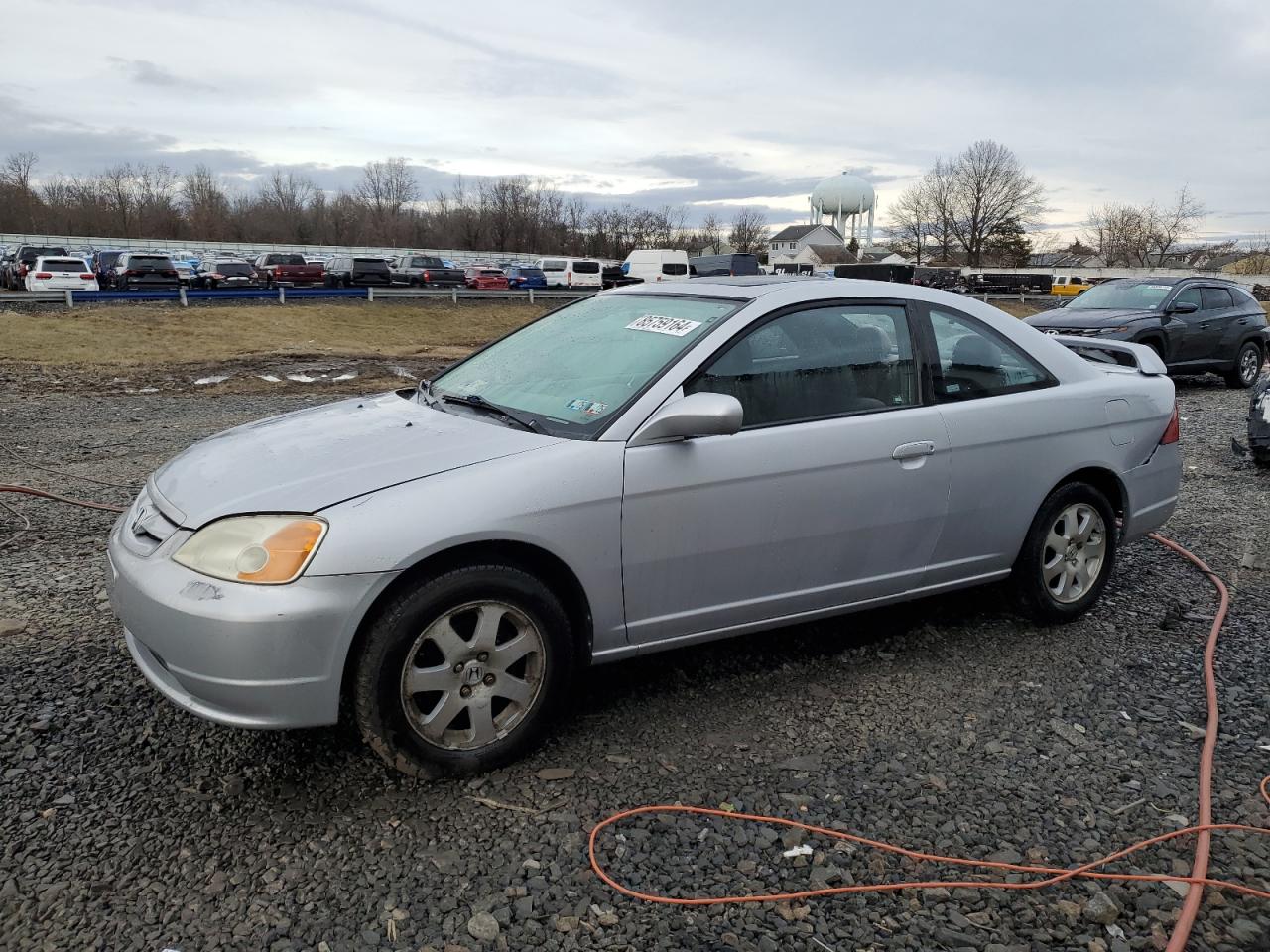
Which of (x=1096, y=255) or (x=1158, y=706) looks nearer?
(x=1158, y=706)

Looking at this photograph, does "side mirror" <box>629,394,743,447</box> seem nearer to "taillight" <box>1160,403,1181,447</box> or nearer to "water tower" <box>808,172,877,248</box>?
"taillight" <box>1160,403,1181,447</box>

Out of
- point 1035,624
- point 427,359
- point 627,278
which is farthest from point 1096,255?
point 1035,624

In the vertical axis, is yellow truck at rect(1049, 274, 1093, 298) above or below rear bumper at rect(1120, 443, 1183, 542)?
above

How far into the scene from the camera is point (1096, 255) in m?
103

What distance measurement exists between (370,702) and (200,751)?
0.83 m

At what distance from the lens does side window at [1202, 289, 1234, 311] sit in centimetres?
1394

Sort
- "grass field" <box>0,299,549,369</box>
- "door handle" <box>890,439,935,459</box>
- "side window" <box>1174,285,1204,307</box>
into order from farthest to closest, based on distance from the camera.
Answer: "grass field" <box>0,299,549,369</box>, "side window" <box>1174,285,1204,307</box>, "door handle" <box>890,439,935,459</box>

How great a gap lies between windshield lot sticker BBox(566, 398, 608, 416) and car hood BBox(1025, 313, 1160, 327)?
10909mm

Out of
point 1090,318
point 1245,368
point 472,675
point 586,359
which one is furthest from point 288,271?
point 472,675

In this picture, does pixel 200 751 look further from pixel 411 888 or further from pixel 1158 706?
pixel 1158 706

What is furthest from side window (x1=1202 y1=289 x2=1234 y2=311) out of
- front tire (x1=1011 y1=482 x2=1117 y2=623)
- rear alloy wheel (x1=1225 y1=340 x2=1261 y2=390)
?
front tire (x1=1011 y1=482 x2=1117 y2=623)

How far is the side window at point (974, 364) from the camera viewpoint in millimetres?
4105

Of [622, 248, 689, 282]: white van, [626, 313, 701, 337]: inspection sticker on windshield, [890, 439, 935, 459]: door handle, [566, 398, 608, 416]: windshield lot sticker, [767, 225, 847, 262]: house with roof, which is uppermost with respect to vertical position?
[767, 225, 847, 262]: house with roof

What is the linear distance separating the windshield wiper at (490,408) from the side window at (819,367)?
1.91 ft
